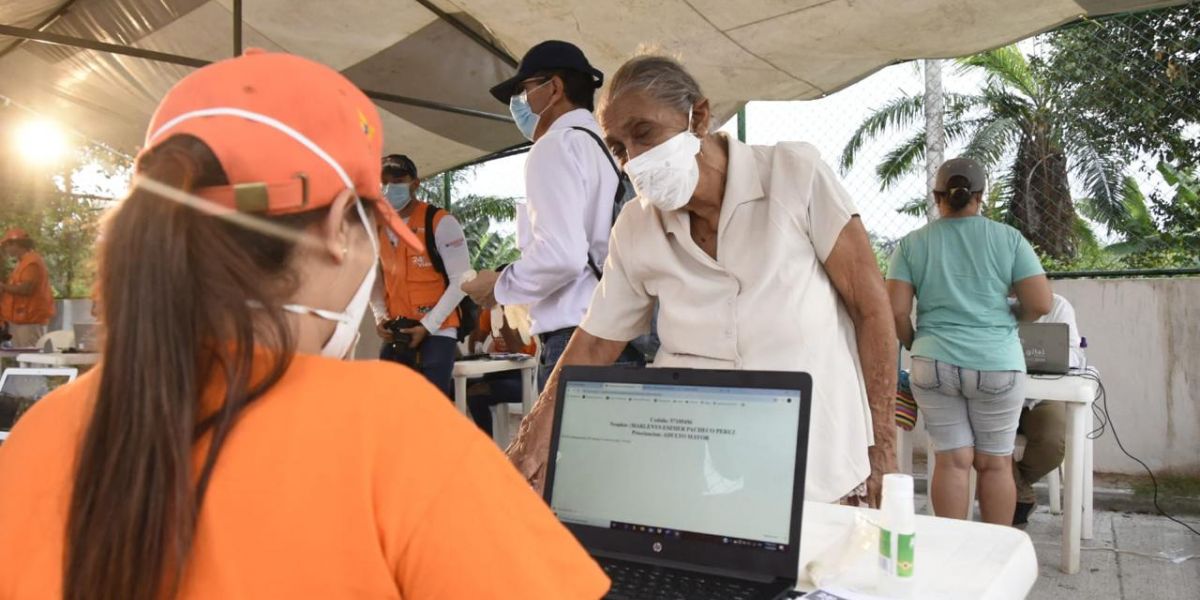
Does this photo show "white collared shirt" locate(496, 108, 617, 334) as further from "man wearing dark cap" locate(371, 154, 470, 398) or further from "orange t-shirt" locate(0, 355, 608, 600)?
"orange t-shirt" locate(0, 355, 608, 600)

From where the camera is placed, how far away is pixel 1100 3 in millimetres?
3223

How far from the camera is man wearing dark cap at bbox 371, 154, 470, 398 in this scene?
4254 mm

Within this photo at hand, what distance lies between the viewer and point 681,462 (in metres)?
1.36

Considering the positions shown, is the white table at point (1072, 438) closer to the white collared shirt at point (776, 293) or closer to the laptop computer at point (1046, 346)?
the laptop computer at point (1046, 346)

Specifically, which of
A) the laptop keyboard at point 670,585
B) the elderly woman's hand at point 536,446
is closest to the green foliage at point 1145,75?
the elderly woman's hand at point 536,446

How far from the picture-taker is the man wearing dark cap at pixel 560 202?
2754 millimetres

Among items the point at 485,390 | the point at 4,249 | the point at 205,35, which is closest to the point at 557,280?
the point at 485,390

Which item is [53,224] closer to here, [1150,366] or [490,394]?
[490,394]

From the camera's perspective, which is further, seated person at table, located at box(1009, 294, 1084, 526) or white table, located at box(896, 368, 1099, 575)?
seated person at table, located at box(1009, 294, 1084, 526)

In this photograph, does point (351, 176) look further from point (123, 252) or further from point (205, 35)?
point (205, 35)

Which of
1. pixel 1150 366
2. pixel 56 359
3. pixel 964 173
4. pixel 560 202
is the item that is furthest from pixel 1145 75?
pixel 56 359

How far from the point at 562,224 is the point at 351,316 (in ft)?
6.14

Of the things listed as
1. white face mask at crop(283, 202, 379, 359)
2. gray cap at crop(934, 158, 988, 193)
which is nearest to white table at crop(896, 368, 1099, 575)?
gray cap at crop(934, 158, 988, 193)

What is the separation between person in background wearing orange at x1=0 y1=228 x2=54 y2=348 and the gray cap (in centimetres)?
877
